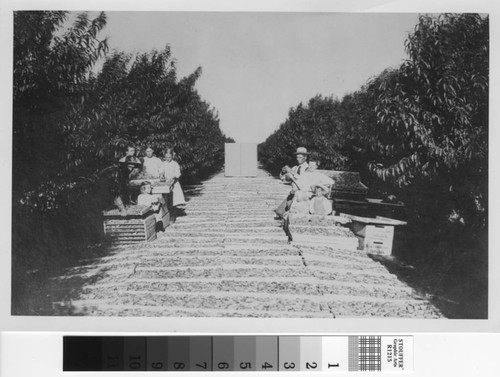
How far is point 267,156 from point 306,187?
355mm

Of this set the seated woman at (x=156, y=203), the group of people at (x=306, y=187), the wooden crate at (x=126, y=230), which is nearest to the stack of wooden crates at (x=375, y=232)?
the group of people at (x=306, y=187)

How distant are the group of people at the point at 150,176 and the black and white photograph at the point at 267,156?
0.05 feet

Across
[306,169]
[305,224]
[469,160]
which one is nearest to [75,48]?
[306,169]

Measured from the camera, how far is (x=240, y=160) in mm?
3266

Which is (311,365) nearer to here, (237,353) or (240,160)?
(237,353)

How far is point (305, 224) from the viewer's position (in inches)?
127

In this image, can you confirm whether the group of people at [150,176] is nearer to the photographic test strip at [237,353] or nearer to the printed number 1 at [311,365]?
the photographic test strip at [237,353]

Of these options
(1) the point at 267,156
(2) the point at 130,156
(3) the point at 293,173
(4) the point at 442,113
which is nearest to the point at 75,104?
(2) the point at 130,156

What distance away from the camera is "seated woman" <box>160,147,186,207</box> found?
10.6ft

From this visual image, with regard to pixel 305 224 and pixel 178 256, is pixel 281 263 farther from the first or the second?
pixel 178 256

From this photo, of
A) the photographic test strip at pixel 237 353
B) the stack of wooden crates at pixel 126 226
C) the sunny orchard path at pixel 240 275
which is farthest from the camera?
the stack of wooden crates at pixel 126 226

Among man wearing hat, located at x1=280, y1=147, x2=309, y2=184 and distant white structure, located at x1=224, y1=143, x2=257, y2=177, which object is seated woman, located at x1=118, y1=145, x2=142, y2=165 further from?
man wearing hat, located at x1=280, y1=147, x2=309, y2=184

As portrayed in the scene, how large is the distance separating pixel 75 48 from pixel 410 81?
228 cm

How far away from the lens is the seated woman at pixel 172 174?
3232 mm
